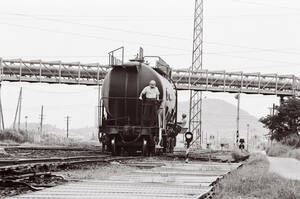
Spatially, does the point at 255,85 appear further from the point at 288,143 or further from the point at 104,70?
the point at 288,143

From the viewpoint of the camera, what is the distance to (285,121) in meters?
43.7

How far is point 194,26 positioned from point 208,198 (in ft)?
175

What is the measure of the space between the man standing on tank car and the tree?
20406mm

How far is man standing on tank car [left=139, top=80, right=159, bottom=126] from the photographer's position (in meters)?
22.1

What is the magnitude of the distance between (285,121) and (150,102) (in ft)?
77.4

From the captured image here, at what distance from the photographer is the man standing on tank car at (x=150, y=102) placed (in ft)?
72.4

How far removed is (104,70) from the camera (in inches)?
2931

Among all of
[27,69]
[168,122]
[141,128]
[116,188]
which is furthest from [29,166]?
[27,69]

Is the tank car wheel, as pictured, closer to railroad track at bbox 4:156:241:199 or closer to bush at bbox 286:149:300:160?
bush at bbox 286:149:300:160

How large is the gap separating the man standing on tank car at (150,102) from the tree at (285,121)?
2041cm

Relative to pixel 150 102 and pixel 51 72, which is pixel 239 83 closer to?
pixel 51 72

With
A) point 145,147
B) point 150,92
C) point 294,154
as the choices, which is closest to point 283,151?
point 294,154

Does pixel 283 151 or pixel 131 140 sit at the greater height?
pixel 131 140

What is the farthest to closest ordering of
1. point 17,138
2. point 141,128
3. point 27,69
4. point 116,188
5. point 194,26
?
point 27,69 < point 194,26 < point 17,138 < point 141,128 < point 116,188
